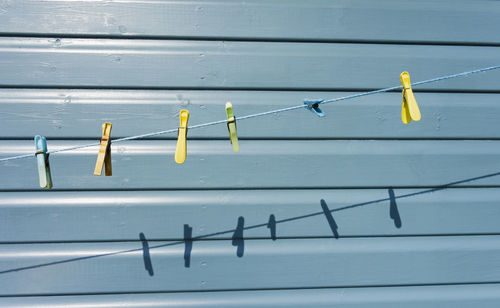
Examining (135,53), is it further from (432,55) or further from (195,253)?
(432,55)

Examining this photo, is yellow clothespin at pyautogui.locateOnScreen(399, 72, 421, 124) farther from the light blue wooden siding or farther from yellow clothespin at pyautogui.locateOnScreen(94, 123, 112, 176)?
yellow clothespin at pyautogui.locateOnScreen(94, 123, 112, 176)

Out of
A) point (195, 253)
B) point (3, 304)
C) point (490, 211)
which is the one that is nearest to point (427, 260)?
point (490, 211)

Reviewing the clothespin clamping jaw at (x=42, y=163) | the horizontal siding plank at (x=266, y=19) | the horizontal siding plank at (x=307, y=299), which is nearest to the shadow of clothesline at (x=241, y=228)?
the horizontal siding plank at (x=307, y=299)

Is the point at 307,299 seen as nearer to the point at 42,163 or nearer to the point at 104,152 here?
the point at 104,152

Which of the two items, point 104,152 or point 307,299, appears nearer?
point 104,152

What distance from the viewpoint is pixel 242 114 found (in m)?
1.53

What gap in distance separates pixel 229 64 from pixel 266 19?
228 millimetres

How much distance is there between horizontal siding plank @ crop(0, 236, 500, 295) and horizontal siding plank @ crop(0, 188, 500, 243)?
0.14ft

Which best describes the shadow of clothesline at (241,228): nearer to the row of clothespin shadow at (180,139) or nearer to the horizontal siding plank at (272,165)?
the horizontal siding plank at (272,165)

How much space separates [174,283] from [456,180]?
1.20 m

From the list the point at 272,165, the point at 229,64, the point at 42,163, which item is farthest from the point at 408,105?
the point at 42,163

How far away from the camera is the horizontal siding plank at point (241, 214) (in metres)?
1.50

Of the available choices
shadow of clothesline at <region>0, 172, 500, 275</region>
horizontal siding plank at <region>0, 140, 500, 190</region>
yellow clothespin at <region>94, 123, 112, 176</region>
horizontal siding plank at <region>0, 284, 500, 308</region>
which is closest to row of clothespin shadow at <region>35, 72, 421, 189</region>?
yellow clothespin at <region>94, 123, 112, 176</region>

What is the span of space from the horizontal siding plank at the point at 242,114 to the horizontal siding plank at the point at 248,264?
43cm
